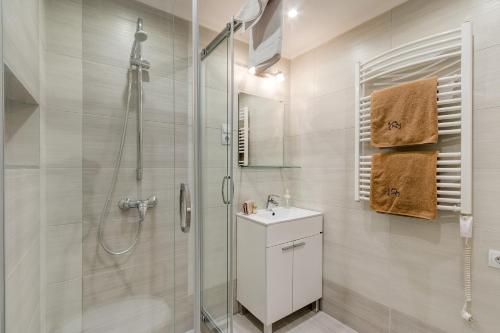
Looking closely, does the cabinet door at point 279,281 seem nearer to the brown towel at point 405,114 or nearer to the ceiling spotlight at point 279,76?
the brown towel at point 405,114

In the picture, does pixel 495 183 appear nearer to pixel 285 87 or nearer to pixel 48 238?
pixel 285 87

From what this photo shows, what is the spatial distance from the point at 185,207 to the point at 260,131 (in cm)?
122

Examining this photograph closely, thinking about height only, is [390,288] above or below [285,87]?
below

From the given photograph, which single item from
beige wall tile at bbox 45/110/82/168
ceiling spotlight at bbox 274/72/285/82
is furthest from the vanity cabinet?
ceiling spotlight at bbox 274/72/285/82

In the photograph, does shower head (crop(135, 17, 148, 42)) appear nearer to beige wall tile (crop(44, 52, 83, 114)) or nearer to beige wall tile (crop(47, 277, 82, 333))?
beige wall tile (crop(44, 52, 83, 114))

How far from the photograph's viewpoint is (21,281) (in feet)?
2.78

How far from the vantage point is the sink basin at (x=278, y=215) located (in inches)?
69.3

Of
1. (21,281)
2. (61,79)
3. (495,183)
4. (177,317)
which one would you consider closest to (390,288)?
(495,183)

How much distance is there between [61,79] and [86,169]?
0.45 meters

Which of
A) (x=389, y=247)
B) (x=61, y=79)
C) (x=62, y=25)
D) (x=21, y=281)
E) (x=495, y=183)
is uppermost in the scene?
(x=62, y=25)

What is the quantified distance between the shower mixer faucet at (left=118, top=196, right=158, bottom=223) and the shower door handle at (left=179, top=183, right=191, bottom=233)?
0.15 m

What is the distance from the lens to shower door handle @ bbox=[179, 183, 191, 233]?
1215 millimetres

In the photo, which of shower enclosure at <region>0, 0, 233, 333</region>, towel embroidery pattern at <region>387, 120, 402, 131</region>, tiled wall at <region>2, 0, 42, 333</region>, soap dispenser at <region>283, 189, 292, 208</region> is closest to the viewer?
tiled wall at <region>2, 0, 42, 333</region>

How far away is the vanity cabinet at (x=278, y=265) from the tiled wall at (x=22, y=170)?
1238 millimetres
